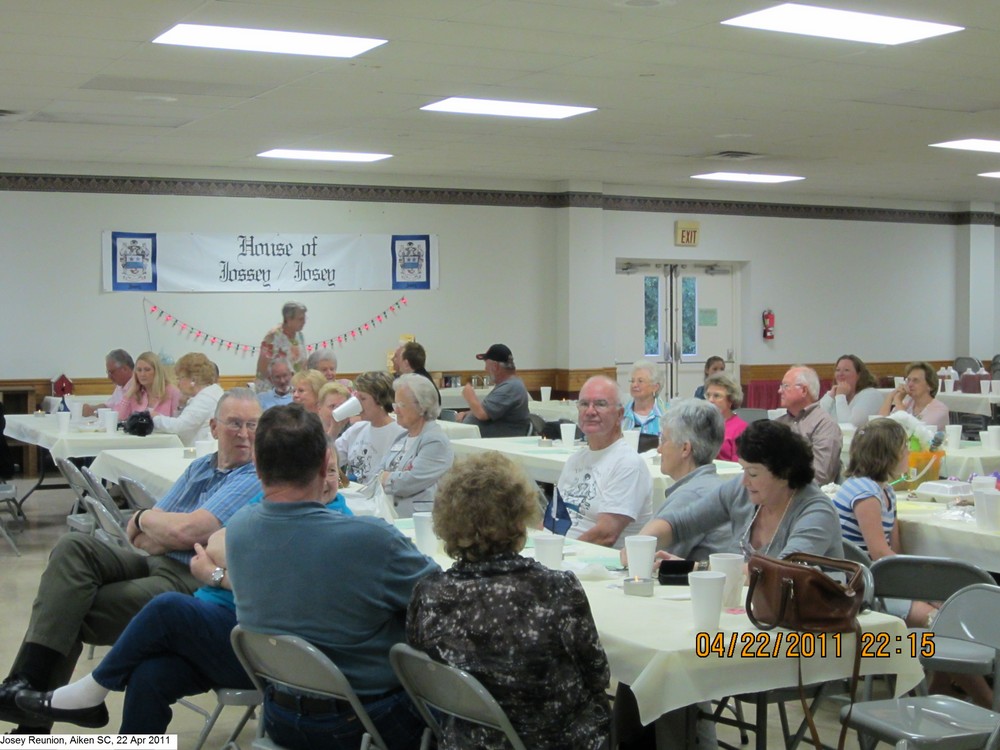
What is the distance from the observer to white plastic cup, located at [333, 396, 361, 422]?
20.6 ft

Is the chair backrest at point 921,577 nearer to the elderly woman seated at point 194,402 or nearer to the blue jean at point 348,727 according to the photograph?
the blue jean at point 348,727

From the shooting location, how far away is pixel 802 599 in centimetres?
276

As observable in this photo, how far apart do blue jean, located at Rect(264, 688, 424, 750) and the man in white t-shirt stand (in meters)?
1.51

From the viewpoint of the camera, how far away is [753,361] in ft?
49.2

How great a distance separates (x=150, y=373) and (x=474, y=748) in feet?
20.7

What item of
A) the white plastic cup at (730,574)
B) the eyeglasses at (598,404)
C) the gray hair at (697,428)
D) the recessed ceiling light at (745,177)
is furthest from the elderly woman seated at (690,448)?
the recessed ceiling light at (745,177)

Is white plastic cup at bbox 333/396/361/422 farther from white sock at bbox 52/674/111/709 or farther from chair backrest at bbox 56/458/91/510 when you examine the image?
white sock at bbox 52/674/111/709

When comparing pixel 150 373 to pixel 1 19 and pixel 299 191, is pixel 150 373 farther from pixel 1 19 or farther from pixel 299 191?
pixel 299 191

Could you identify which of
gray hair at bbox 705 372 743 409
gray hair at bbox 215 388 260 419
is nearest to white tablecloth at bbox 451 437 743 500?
gray hair at bbox 705 372 743 409

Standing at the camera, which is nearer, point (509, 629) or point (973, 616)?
point (509, 629)

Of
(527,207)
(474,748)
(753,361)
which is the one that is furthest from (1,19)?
(753,361)

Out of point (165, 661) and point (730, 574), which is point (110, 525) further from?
point (730, 574)

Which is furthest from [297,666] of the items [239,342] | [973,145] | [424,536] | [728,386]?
[239,342]

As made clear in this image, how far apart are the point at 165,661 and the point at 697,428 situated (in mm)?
1910
